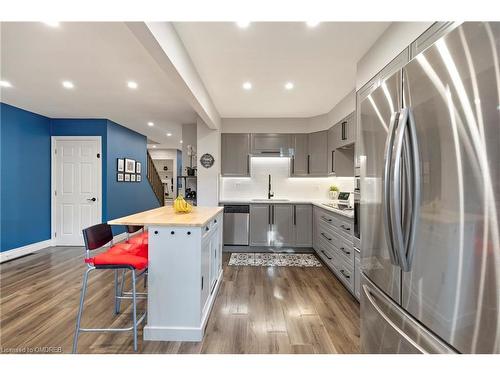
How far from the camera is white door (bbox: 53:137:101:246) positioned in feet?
16.0

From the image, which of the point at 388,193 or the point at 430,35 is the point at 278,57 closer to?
the point at 430,35

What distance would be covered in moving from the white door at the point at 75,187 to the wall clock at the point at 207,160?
7.11ft

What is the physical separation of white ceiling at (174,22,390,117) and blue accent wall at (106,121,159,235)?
8.93 ft

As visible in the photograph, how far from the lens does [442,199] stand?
33.4 inches

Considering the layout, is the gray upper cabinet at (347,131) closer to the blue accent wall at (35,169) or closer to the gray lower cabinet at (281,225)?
the gray lower cabinet at (281,225)

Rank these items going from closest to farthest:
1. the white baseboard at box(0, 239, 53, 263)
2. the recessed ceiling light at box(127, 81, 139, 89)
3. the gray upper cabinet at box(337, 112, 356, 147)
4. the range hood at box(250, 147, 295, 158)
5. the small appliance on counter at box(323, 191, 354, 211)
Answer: the recessed ceiling light at box(127, 81, 139, 89) → the gray upper cabinet at box(337, 112, 356, 147) → the white baseboard at box(0, 239, 53, 263) → the small appliance on counter at box(323, 191, 354, 211) → the range hood at box(250, 147, 295, 158)

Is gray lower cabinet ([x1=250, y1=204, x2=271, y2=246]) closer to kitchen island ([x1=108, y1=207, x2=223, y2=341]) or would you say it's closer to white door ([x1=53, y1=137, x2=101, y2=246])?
kitchen island ([x1=108, y1=207, x2=223, y2=341])

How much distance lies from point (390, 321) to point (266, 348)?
1.12 m

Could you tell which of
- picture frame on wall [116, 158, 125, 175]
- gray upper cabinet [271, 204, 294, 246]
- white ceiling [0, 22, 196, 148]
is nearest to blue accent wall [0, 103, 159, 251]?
picture frame on wall [116, 158, 125, 175]

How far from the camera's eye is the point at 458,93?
80cm

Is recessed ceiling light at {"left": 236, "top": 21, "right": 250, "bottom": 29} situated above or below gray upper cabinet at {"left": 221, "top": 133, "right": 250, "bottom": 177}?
above

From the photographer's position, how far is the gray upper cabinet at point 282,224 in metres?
4.54
